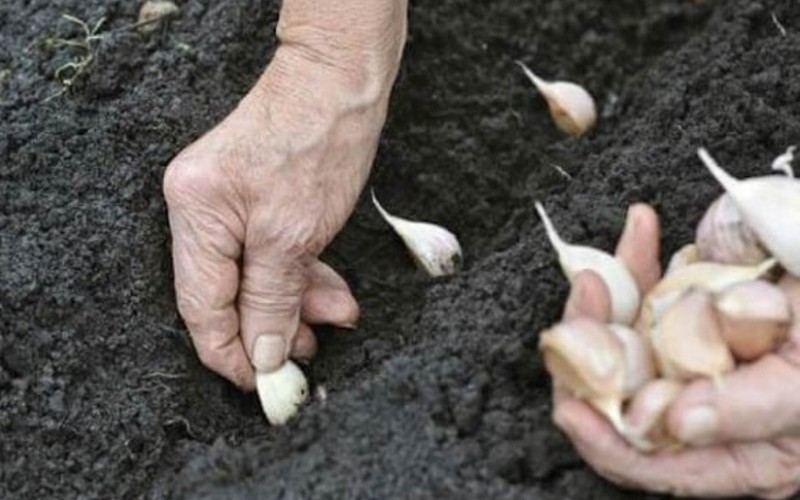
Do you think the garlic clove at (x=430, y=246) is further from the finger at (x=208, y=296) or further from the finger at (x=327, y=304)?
the finger at (x=208, y=296)

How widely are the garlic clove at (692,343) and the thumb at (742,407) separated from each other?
0.02 meters

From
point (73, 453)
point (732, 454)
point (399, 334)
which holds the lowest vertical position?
point (73, 453)

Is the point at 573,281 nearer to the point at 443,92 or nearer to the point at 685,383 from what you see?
the point at 685,383

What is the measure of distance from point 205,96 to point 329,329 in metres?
0.38

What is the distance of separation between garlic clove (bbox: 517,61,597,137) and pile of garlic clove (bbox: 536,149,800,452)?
2.21ft

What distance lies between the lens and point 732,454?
1.55 meters

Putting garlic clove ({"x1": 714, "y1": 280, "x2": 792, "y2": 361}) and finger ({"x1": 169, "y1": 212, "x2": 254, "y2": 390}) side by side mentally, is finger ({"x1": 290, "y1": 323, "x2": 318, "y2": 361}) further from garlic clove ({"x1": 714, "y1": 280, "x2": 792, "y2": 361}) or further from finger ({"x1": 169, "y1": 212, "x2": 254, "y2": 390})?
garlic clove ({"x1": 714, "y1": 280, "x2": 792, "y2": 361})

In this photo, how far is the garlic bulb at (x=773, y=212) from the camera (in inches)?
64.2

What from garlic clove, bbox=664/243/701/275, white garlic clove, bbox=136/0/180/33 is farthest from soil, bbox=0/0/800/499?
garlic clove, bbox=664/243/701/275

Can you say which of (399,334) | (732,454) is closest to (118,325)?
(399,334)

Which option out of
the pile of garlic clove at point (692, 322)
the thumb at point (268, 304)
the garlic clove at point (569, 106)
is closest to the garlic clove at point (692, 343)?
the pile of garlic clove at point (692, 322)

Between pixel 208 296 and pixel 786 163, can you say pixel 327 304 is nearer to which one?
pixel 208 296

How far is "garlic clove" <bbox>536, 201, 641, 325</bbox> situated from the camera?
1.65 m

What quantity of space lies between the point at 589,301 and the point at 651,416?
0.50ft
